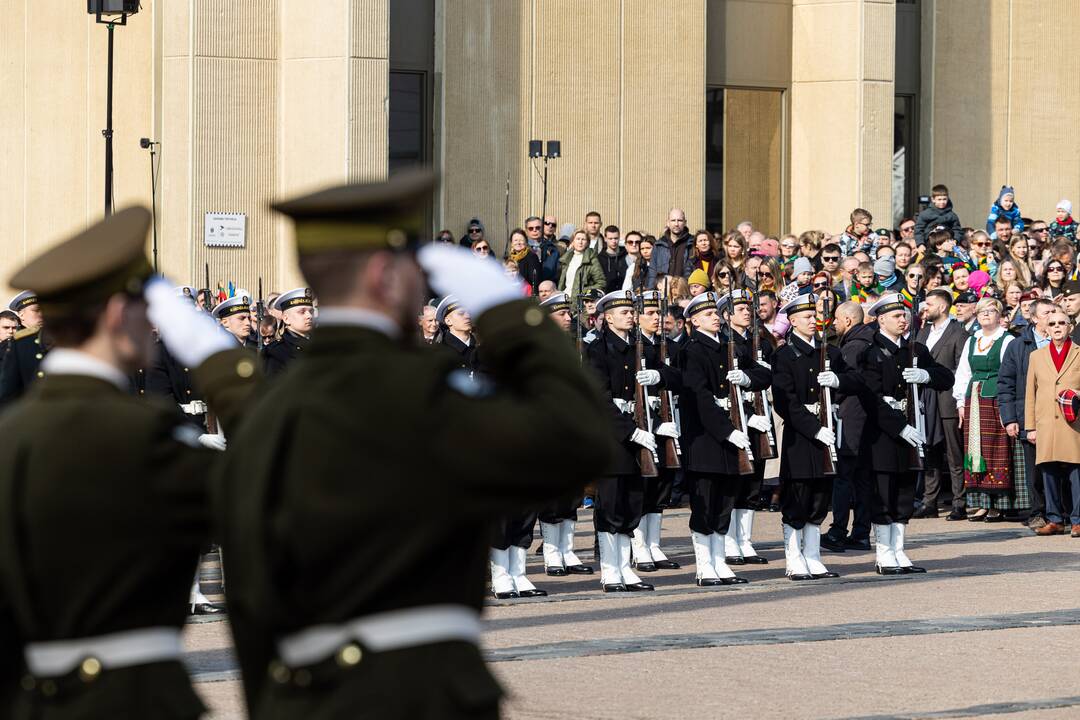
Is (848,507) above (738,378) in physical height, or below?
below

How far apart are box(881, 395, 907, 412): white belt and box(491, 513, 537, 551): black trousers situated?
2.76m

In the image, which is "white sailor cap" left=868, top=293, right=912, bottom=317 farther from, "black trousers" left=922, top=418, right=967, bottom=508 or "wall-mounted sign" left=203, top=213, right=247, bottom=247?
"wall-mounted sign" left=203, top=213, right=247, bottom=247

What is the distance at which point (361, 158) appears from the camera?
75.2 ft

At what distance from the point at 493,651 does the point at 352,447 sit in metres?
6.43

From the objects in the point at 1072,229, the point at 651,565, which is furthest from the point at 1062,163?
the point at 651,565

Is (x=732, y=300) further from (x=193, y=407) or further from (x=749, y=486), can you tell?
(x=193, y=407)

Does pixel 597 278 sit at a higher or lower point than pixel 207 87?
lower

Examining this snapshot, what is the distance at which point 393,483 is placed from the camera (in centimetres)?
311

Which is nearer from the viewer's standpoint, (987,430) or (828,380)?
(828,380)

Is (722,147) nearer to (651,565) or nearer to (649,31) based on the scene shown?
(649,31)

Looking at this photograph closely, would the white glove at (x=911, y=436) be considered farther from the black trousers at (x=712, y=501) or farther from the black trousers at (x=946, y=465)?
the black trousers at (x=946, y=465)

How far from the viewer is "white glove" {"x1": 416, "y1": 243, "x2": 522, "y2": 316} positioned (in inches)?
128

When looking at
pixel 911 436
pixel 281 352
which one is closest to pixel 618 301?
pixel 911 436

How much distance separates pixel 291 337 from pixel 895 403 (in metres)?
4.13
